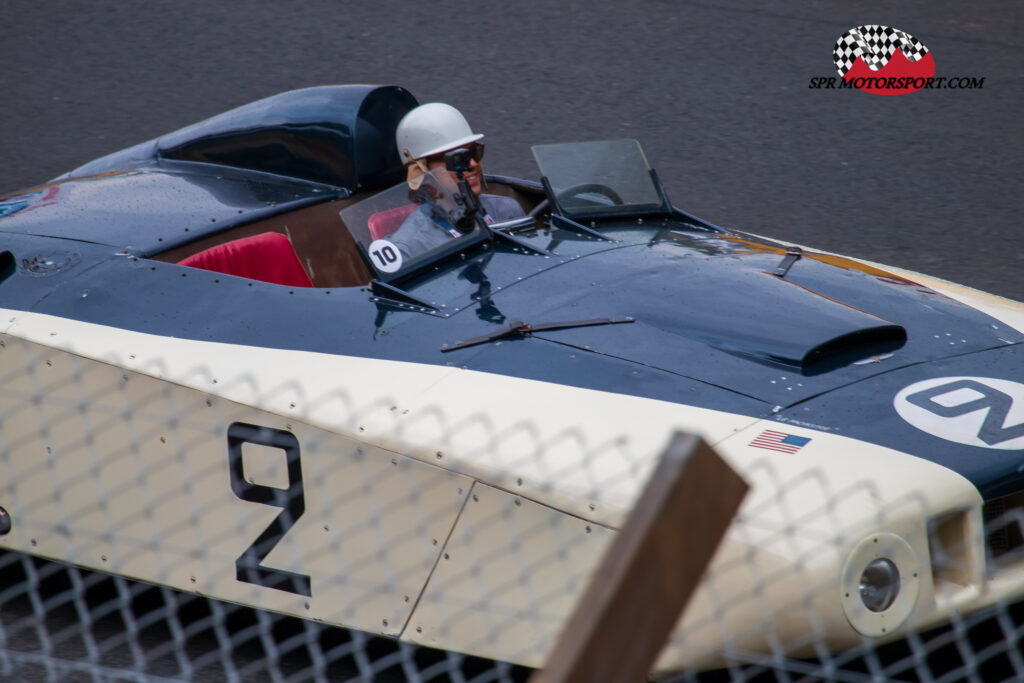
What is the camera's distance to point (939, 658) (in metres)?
3.04

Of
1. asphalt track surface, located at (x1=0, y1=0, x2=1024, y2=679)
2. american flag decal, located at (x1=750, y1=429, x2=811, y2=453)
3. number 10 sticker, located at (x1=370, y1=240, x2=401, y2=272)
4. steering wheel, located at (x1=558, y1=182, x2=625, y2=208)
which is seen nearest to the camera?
american flag decal, located at (x1=750, y1=429, x2=811, y2=453)

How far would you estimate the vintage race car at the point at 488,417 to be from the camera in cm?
264

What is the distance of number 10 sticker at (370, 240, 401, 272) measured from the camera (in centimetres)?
349

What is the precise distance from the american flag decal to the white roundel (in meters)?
0.30

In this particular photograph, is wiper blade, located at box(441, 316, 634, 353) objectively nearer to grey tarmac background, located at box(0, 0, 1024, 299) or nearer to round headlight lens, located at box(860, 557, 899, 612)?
round headlight lens, located at box(860, 557, 899, 612)

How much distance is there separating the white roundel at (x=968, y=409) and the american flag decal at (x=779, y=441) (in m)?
0.30

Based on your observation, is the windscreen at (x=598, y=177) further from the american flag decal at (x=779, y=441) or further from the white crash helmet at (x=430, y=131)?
the american flag decal at (x=779, y=441)

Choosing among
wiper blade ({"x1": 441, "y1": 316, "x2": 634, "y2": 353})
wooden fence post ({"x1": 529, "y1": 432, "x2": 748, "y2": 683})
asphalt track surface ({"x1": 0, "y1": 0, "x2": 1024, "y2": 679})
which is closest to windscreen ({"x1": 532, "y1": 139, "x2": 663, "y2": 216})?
wiper blade ({"x1": 441, "y1": 316, "x2": 634, "y2": 353})

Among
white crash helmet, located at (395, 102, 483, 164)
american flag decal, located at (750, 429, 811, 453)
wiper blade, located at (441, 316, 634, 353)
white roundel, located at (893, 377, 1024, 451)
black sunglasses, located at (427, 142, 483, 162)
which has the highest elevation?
white crash helmet, located at (395, 102, 483, 164)

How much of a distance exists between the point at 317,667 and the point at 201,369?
795 millimetres

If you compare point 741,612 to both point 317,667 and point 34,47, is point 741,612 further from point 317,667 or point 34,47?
point 34,47

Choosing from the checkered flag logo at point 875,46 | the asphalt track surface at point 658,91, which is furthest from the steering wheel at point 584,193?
the checkered flag logo at point 875,46

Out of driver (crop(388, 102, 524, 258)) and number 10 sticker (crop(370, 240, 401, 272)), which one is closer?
number 10 sticker (crop(370, 240, 401, 272))

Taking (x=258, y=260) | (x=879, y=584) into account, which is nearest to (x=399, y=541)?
(x=879, y=584)
